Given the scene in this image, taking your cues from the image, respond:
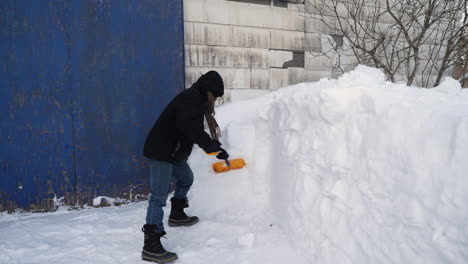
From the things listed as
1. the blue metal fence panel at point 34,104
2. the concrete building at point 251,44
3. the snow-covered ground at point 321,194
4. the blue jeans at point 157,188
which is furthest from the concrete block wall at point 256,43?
the blue jeans at point 157,188

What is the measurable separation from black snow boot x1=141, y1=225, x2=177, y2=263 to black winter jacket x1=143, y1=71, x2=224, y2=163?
62 centimetres

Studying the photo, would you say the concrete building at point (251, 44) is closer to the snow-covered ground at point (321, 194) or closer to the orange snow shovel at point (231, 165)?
the snow-covered ground at point (321, 194)

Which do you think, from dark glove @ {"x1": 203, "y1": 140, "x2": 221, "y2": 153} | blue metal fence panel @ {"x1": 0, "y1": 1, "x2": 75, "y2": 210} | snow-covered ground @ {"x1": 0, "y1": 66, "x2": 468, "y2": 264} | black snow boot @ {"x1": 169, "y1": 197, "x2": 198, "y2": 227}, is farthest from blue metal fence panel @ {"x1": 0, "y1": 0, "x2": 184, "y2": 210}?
dark glove @ {"x1": 203, "y1": 140, "x2": 221, "y2": 153}

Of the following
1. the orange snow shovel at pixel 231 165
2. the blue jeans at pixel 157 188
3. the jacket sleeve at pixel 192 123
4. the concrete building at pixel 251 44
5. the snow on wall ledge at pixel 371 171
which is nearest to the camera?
the snow on wall ledge at pixel 371 171

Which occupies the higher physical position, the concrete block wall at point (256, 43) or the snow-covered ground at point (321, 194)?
the concrete block wall at point (256, 43)

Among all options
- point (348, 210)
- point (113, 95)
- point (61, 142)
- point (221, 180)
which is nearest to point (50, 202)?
point (61, 142)

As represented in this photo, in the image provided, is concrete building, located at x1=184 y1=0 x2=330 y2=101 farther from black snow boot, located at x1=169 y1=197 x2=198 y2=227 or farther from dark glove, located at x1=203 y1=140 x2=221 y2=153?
dark glove, located at x1=203 y1=140 x2=221 y2=153

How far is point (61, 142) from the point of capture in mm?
3955

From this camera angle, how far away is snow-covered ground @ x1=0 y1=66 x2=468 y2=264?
1.81 metres

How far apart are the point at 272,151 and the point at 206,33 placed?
6.18ft

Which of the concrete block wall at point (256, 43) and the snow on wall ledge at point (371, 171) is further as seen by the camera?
the concrete block wall at point (256, 43)

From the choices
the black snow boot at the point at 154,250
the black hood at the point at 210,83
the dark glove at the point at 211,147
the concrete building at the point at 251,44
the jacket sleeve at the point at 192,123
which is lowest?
the black snow boot at the point at 154,250

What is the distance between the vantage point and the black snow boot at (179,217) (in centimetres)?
358

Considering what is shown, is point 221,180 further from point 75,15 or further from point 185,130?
point 75,15
